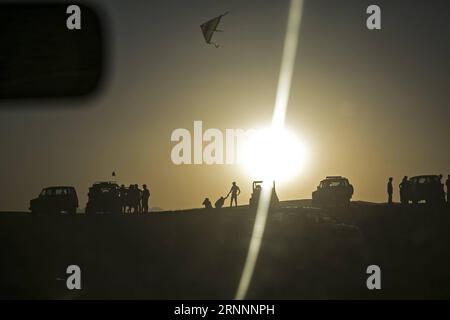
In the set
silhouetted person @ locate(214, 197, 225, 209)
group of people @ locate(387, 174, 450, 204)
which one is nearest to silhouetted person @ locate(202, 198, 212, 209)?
silhouetted person @ locate(214, 197, 225, 209)

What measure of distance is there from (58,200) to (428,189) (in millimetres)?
18850

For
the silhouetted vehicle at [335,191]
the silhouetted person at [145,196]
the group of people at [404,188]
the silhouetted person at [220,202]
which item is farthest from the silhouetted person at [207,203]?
the group of people at [404,188]

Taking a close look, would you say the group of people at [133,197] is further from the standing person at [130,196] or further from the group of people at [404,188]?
the group of people at [404,188]

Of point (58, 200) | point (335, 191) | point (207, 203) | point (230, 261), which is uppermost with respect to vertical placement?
point (335, 191)

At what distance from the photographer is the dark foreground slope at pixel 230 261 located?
12.4 metres

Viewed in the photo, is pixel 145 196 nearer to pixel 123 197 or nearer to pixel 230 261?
pixel 123 197

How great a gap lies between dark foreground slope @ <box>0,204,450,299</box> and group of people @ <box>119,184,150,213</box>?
1136 cm

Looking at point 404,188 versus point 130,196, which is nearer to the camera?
point 130,196

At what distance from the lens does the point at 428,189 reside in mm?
36719

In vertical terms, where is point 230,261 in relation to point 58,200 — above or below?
below

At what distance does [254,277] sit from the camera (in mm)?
13445

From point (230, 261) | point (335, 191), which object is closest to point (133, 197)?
point (335, 191)
